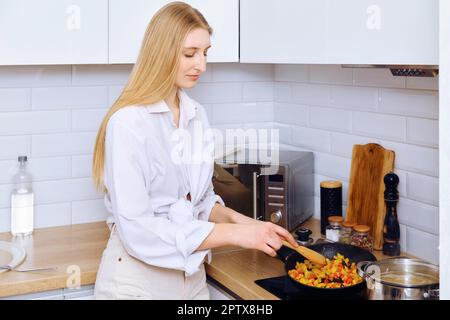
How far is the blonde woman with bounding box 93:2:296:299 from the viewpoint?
1.70 m

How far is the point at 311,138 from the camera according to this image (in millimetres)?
2498

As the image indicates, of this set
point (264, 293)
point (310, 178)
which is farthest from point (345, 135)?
point (264, 293)

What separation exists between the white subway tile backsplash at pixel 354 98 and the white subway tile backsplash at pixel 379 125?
3 cm

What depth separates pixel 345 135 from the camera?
2.31m

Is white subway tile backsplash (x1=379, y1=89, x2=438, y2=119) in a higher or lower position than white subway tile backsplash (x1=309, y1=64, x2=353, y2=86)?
lower

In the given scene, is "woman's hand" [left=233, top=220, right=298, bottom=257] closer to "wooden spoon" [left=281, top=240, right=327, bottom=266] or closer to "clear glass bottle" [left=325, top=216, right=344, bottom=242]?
"wooden spoon" [left=281, top=240, right=327, bottom=266]

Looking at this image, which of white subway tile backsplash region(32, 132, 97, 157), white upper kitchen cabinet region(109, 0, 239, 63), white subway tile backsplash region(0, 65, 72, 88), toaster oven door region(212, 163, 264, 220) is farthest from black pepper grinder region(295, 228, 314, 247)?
white subway tile backsplash region(0, 65, 72, 88)

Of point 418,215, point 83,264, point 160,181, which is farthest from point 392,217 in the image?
point 83,264

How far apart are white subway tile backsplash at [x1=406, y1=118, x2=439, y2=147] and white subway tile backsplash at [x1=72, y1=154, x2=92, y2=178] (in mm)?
1139

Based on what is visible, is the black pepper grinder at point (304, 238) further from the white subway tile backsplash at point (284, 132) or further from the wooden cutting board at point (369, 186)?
the white subway tile backsplash at point (284, 132)

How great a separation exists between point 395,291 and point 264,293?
336mm

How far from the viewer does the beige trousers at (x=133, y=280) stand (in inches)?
70.5
